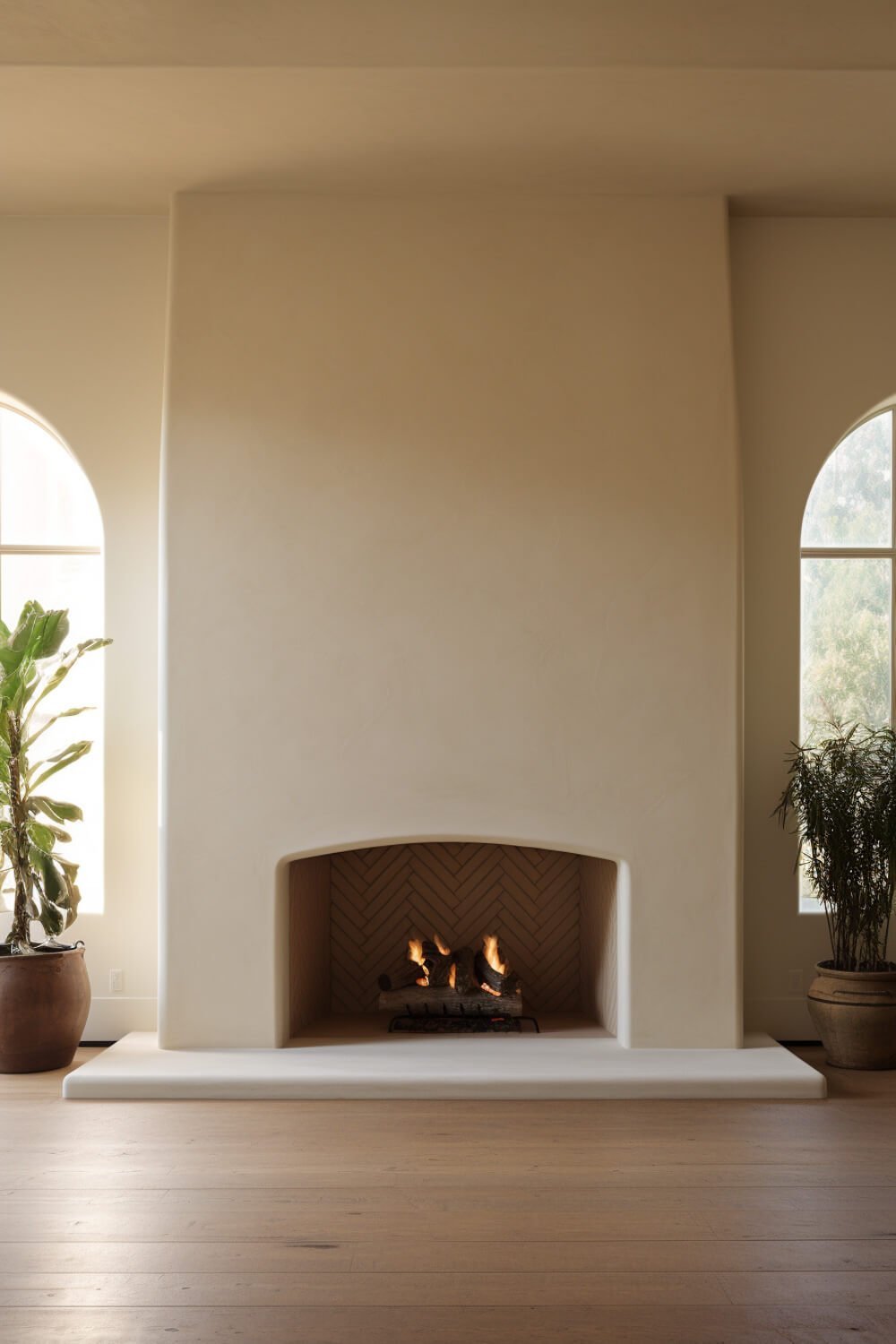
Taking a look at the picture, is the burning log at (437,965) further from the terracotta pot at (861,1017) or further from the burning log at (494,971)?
the terracotta pot at (861,1017)

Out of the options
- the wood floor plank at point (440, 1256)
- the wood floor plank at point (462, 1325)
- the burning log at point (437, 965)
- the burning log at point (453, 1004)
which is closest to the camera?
the wood floor plank at point (462, 1325)

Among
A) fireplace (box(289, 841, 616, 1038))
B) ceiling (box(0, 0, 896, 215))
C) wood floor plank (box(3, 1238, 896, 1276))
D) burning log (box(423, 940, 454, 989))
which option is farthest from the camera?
fireplace (box(289, 841, 616, 1038))

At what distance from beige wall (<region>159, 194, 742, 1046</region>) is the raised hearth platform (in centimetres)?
25

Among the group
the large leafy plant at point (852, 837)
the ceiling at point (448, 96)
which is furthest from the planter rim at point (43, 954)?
the ceiling at point (448, 96)

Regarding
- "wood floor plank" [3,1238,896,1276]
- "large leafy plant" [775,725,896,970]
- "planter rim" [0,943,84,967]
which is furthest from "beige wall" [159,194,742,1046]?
"wood floor plank" [3,1238,896,1276]

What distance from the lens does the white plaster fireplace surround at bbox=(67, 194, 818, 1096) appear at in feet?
16.4

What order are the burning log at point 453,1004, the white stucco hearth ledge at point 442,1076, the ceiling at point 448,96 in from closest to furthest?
1. the ceiling at point 448,96
2. the white stucco hearth ledge at point 442,1076
3. the burning log at point 453,1004

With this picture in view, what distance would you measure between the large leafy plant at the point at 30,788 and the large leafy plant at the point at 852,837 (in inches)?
117

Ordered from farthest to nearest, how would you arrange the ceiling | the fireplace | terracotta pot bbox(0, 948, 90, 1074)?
the fireplace → terracotta pot bbox(0, 948, 90, 1074) → the ceiling

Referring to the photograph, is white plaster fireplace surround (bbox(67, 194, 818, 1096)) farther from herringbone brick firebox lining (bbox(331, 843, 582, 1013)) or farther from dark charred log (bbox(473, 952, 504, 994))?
herringbone brick firebox lining (bbox(331, 843, 582, 1013))

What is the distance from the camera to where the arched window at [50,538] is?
5.68 meters

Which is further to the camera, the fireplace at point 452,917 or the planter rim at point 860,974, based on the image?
the fireplace at point 452,917

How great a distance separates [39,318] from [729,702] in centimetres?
339

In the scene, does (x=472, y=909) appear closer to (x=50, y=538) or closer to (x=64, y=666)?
(x=64, y=666)
